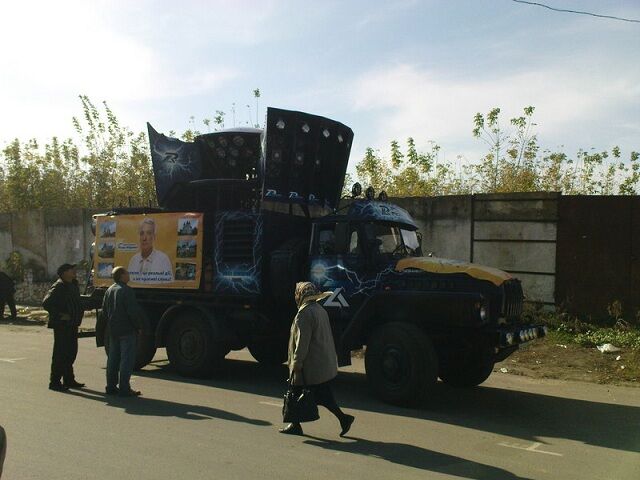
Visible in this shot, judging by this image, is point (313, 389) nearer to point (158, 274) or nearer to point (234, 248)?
point (234, 248)

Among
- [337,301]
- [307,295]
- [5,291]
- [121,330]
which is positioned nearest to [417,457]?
[307,295]

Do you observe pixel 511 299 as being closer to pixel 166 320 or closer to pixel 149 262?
pixel 166 320

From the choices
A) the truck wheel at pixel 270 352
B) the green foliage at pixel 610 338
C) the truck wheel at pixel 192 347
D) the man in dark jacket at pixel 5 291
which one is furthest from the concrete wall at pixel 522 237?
the man in dark jacket at pixel 5 291

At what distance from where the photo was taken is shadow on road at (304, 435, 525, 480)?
552 cm

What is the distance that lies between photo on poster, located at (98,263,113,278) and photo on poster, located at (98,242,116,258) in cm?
16

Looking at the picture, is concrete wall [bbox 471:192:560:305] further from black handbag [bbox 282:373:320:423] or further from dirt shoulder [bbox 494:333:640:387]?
black handbag [bbox 282:373:320:423]


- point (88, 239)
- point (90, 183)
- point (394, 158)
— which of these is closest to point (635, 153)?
point (394, 158)

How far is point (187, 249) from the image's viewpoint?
1020cm

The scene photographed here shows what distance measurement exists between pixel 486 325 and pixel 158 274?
210 inches

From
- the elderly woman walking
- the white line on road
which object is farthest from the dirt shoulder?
the elderly woman walking

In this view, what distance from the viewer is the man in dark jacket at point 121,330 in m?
8.72

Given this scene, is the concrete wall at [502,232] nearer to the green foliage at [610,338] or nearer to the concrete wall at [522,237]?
the concrete wall at [522,237]

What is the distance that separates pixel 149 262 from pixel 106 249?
3.56 ft

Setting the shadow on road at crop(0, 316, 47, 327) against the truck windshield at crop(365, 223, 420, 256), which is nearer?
the truck windshield at crop(365, 223, 420, 256)
